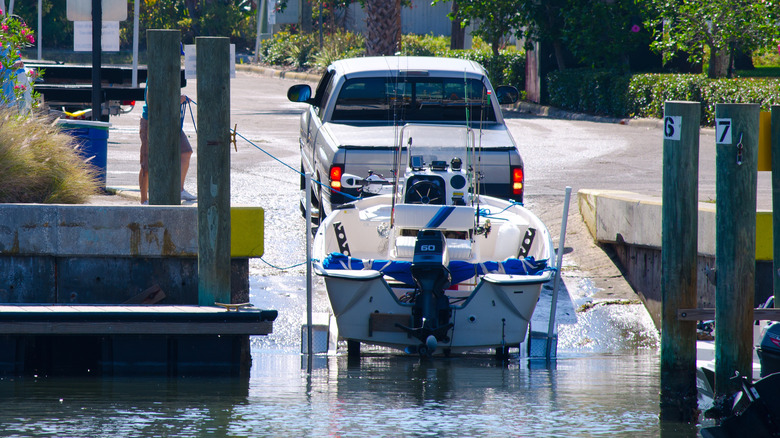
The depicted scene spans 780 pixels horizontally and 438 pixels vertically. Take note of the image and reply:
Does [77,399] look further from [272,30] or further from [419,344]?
[272,30]

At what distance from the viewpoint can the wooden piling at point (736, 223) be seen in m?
6.53

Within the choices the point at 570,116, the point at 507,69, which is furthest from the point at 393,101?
the point at 507,69

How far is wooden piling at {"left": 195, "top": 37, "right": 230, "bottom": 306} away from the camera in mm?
7434

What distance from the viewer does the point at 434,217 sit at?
8.29 m

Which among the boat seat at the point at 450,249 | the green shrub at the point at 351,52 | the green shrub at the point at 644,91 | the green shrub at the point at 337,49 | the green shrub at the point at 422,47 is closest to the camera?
the boat seat at the point at 450,249

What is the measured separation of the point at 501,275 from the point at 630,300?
8.40 feet

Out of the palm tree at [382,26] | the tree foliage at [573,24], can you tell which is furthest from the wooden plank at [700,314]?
the palm tree at [382,26]

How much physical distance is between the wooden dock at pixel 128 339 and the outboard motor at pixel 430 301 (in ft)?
3.43

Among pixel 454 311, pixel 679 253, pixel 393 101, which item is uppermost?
pixel 393 101

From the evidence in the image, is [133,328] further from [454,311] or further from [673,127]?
[673,127]

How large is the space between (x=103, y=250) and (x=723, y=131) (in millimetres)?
4662

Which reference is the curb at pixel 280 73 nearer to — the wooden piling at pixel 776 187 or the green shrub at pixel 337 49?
the green shrub at pixel 337 49

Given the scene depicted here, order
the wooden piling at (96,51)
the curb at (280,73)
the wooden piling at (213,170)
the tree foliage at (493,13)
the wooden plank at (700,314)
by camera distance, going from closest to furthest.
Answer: the wooden plank at (700,314) < the wooden piling at (213,170) < the wooden piling at (96,51) < the tree foliage at (493,13) < the curb at (280,73)

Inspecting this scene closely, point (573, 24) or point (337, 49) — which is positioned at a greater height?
point (337, 49)
